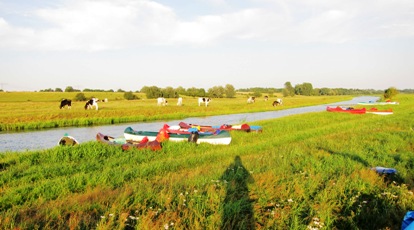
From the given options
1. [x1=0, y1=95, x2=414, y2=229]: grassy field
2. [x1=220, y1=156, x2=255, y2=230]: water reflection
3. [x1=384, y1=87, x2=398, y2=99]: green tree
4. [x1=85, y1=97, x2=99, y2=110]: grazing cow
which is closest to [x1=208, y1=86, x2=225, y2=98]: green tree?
[x1=384, y1=87, x2=398, y2=99]: green tree

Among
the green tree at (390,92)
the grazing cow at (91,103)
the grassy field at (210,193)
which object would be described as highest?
the green tree at (390,92)

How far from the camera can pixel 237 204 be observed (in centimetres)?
537

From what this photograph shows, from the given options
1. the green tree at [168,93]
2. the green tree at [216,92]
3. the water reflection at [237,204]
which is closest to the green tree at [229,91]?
the green tree at [216,92]

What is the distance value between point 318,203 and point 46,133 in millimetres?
21248

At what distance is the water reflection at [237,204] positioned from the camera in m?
4.85

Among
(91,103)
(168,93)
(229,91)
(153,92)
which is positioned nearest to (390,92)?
(229,91)

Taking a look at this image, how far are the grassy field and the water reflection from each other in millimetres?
20

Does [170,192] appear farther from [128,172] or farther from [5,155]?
[5,155]

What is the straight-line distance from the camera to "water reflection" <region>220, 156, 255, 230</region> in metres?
4.85

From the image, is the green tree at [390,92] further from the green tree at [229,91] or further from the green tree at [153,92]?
the green tree at [153,92]

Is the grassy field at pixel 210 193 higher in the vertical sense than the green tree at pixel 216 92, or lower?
lower

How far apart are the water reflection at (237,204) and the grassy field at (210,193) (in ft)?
0.07

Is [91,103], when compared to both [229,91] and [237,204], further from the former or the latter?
[229,91]

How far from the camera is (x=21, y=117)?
83.4 feet
